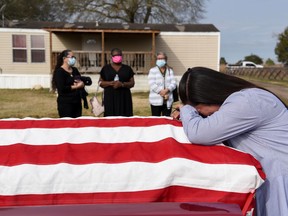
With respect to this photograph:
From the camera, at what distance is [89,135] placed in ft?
6.67

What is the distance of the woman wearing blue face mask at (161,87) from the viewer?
6852mm

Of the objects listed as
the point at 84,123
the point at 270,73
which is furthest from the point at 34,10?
the point at 84,123

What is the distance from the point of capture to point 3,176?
1560 mm

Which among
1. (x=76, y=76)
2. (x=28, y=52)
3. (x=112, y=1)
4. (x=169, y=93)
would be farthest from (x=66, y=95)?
(x=112, y=1)

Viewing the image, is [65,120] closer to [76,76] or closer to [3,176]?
[3,176]

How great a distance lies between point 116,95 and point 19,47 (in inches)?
592

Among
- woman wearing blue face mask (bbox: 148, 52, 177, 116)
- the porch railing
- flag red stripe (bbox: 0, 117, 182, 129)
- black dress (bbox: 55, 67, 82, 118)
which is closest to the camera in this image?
flag red stripe (bbox: 0, 117, 182, 129)

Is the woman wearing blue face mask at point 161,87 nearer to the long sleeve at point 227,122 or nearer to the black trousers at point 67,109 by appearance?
the black trousers at point 67,109

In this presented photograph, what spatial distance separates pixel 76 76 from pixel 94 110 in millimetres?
931

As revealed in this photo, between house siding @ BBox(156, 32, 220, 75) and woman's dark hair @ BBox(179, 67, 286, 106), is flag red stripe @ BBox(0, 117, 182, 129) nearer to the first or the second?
woman's dark hair @ BBox(179, 67, 286, 106)

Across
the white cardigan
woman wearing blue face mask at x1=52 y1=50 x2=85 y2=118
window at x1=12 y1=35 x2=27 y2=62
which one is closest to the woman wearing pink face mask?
the white cardigan

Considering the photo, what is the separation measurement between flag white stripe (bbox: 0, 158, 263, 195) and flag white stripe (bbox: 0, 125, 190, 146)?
1.01ft

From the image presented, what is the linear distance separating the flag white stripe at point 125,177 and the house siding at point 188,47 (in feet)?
62.3

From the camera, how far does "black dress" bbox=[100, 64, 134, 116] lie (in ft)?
21.4
